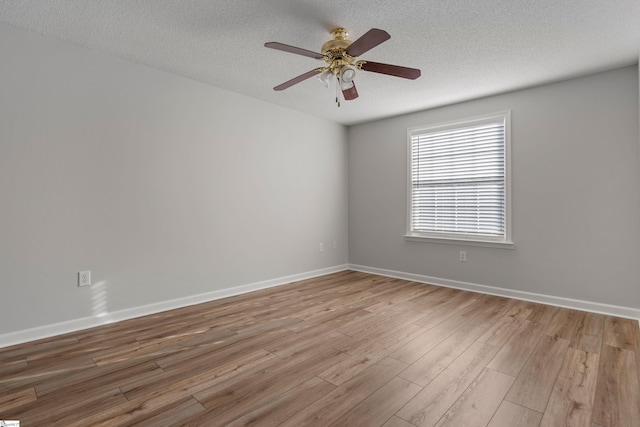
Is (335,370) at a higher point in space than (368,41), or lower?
lower

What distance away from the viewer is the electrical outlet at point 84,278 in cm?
279

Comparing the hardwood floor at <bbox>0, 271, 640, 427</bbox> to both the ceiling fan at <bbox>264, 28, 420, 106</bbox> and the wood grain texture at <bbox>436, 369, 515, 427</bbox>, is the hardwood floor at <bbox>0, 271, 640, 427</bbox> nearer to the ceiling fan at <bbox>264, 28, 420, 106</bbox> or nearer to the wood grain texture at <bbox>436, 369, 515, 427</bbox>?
the wood grain texture at <bbox>436, 369, 515, 427</bbox>

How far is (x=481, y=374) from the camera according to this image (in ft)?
6.69

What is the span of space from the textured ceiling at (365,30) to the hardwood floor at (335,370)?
95.9 inches

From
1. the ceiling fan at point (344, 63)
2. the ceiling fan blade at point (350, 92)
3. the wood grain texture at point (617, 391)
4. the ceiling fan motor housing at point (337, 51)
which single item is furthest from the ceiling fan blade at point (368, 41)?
the wood grain texture at point (617, 391)

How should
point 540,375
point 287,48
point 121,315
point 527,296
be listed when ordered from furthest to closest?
point 527,296
point 121,315
point 287,48
point 540,375

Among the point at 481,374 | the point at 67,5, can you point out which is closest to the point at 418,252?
the point at 481,374

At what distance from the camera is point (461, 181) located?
13.9 feet

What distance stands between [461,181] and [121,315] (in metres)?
4.18

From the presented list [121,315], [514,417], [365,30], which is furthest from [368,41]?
[121,315]

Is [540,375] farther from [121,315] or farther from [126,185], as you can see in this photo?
[126,185]

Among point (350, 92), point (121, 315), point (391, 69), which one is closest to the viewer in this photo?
point (391, 69)

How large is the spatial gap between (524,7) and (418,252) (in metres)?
3.14

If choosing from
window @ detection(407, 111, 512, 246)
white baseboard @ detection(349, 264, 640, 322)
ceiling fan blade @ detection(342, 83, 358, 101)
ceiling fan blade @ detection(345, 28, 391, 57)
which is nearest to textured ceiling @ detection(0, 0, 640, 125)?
ceiling fan blade @ detection(345, 28, 391, 57)
